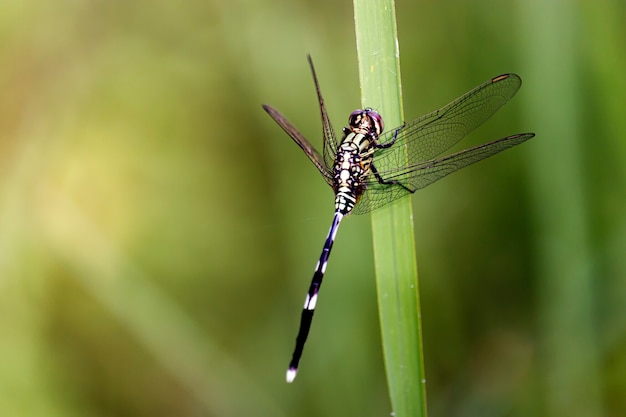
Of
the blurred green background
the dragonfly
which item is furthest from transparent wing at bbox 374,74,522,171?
the blurred green background

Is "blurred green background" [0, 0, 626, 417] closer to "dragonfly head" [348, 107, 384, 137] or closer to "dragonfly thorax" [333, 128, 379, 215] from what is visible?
"dragonfly thorax" [333, 128, 379, 215]

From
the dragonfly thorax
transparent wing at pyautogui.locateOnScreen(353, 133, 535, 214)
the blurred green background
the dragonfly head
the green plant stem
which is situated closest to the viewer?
the green plant stem

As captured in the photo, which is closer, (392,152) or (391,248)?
(391,248)

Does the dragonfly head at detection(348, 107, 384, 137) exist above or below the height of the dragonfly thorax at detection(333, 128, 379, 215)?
above

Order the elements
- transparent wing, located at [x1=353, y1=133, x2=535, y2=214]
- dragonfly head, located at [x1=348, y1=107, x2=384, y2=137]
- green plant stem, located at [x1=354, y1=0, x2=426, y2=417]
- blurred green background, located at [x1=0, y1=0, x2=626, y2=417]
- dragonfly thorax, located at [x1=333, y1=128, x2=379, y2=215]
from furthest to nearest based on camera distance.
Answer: dragonfly thorax, located at [x1=333, y1=128, x2=379, y2=215] → blurred green background, located at [x1=0, y1=0, x2=626, y2=417] → dragonfly head, located at [x1=348, y1=107, x2=384, y2=137] → transparent wing, located at [x1=353, y1=133, x2=535, y2=214] → green plant stem, located at [x1=354, y1=0, x2=426, y2=417]

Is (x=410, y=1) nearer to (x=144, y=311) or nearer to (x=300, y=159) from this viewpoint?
(x=300, y=159)

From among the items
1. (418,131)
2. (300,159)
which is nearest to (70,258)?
(300,159)

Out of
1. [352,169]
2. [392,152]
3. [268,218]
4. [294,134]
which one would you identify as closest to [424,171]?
[392,152]

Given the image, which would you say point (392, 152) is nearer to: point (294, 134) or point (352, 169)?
→ point (352, 169)
